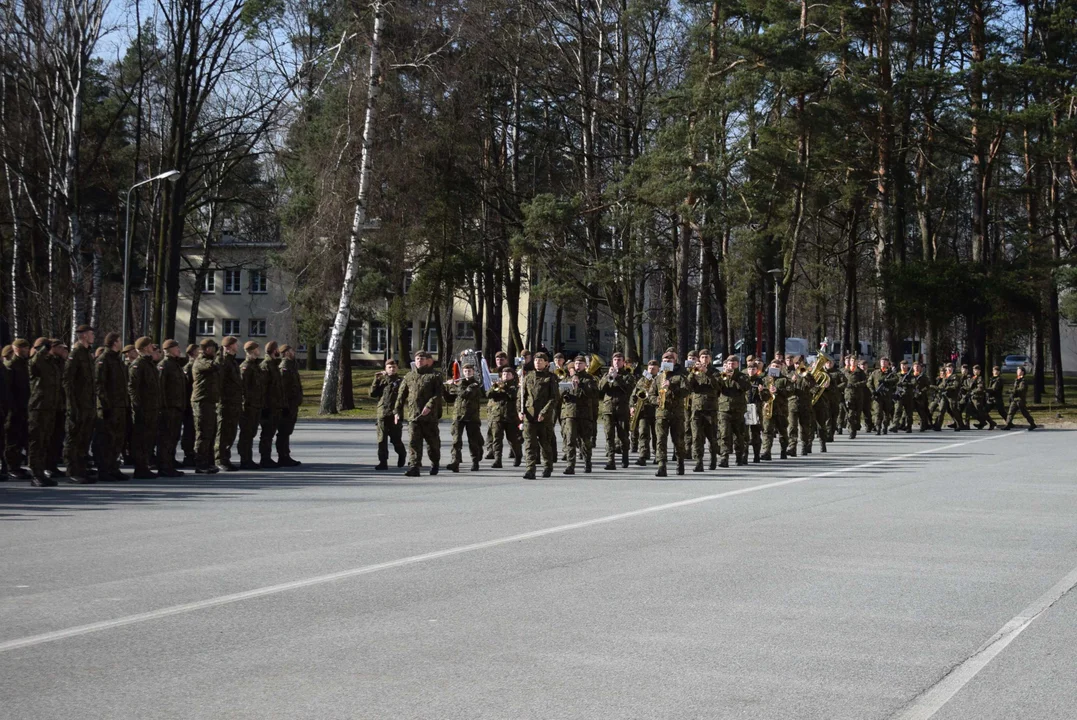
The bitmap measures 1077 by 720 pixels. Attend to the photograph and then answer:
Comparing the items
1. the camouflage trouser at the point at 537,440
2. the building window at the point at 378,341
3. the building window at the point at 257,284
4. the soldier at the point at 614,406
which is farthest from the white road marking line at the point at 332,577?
the building window at the point at 257,284

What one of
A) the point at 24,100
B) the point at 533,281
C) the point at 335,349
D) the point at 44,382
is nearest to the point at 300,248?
the point at 335,349

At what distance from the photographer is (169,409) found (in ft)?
59.5

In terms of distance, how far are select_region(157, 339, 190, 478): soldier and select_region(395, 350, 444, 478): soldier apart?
3.05 meters

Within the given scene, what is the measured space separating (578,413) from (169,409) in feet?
19.1

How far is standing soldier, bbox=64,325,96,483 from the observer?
16062 mm

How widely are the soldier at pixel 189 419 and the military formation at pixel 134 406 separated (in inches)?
0.8

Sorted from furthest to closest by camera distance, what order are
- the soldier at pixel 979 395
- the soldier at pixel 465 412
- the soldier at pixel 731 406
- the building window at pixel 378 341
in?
the building window at pixel 378 341
the soldier at pixel 979 395
the soldier at pixel 731 406
the soldier at pixel 465 412

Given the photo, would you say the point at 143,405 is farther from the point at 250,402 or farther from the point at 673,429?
the point at 673,429

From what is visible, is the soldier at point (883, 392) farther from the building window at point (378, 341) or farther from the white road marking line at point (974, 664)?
the building window at point (378, 341)

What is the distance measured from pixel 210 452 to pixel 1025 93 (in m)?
32.4

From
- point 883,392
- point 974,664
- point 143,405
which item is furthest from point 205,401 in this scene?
point 883,392

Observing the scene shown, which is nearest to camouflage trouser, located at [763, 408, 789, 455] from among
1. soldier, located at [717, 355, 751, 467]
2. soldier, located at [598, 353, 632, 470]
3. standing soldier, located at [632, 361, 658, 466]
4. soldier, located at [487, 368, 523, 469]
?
soldier, located at [717, 355, 751, 467]

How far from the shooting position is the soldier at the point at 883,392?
33.8 metres

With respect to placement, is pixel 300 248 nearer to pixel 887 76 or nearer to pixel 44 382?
pixel 887 76
